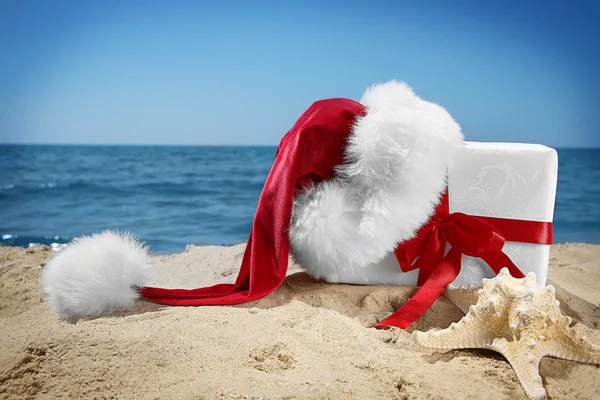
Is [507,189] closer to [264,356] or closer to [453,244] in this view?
[453,244]

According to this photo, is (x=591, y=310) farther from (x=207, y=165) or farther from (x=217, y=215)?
(x=207, y=165)

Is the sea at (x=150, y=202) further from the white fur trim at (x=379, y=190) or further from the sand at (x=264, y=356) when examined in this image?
the white fur trim at (x=379, y=190)

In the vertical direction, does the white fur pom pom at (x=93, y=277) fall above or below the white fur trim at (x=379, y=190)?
below

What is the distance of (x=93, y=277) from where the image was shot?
184cm

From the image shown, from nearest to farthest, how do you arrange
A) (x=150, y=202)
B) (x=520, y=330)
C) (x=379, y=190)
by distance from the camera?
(x=520, y=330) < (x=379, y=190) < (x=150, y=202)

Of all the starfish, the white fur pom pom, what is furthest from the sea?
the starfish

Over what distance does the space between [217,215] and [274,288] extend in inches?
143

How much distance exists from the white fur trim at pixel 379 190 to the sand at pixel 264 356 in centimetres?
26

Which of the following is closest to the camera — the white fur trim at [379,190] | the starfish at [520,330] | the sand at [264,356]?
the sand at [264,356]

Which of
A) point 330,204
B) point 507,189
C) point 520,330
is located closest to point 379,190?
point 330,204

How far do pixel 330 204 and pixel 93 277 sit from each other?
37.4 inches

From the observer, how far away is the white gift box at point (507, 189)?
186 cm

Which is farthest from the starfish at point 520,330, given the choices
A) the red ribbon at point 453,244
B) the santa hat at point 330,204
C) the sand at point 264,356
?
the santa hat at point 330,204

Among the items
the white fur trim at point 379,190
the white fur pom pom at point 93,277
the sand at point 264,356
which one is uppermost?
the white fur trim at point 379,190
